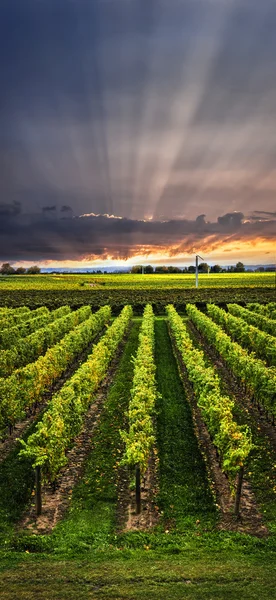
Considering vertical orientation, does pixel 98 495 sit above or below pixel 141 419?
below

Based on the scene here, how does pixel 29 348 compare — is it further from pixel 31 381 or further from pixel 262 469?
pixel 262 469

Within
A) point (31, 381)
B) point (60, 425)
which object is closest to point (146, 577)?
point (60, 425)

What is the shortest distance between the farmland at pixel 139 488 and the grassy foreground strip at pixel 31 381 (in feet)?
Result: 0.25

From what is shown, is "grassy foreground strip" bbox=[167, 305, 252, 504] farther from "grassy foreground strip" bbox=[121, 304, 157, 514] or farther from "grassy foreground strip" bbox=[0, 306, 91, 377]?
"grassy foreground strip" bbox=[0, 306, 91, 377]

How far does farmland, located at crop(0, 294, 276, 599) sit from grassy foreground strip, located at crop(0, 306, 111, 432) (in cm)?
8

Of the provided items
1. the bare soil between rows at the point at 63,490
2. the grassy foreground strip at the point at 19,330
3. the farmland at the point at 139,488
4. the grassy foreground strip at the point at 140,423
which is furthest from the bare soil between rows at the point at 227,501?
the grassy foreground strip at the point at 19,330

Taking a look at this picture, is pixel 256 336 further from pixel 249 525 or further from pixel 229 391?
pixel 249 525

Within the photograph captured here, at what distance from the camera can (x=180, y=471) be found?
1448 cm

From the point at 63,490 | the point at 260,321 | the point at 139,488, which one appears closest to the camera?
the point at 139,488

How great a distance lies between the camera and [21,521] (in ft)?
39.5

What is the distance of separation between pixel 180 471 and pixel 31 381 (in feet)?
28.7

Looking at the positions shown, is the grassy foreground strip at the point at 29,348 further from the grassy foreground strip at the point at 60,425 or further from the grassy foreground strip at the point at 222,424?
the grassy foreground strip at the point at 222,424

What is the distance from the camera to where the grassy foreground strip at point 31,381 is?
690 inches

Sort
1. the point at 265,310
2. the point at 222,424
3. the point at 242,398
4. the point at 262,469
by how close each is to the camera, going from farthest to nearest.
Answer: the point at 265,310 < the point at 242,398 < the point at 262,469 < the point at 222,424
